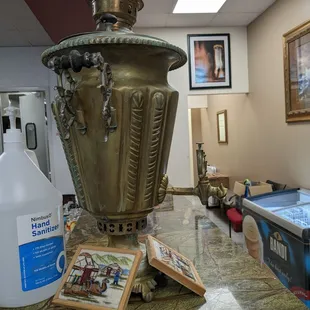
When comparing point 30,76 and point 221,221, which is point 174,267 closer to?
point 221,221

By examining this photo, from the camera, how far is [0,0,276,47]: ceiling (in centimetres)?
263

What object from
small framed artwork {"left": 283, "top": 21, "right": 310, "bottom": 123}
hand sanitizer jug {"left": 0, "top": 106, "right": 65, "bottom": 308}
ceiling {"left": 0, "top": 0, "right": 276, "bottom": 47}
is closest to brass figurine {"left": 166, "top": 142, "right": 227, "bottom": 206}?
hand sanitizer jug {"left": 0, "top": 106, "right": 65, "bottom": 308}

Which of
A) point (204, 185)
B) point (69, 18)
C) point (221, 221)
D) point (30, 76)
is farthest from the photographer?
point (221, 221)

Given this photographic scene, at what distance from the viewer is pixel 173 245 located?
1.02 metres

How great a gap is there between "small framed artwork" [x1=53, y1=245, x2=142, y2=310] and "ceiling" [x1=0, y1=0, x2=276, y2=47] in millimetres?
2205

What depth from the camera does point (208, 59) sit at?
451 centimetres

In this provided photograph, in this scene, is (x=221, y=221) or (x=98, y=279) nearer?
(x=98, y=279)

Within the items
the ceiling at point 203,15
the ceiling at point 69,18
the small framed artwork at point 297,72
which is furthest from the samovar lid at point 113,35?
the ceiling at point 203,15

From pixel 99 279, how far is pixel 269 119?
152 inches

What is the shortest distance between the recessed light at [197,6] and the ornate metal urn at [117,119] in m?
3.39

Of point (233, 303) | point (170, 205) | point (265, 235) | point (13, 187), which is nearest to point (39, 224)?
point (13, 187)

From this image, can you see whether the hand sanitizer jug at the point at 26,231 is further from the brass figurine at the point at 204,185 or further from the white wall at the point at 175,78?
the white wall at the point at 175,78

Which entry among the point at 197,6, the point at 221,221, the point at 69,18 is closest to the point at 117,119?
the point at 69,18

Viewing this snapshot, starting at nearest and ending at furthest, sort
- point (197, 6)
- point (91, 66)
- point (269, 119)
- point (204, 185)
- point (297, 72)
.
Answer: point (91, 66), point (204, 185), point (297, 72), point (197, 6), point (269, 119)
